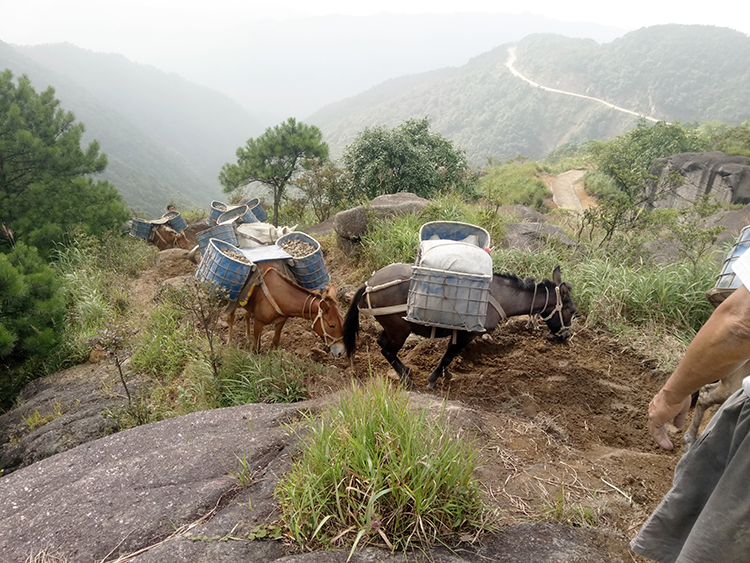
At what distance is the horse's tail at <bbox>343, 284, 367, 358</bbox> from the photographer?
175 inches

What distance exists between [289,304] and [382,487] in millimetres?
3146

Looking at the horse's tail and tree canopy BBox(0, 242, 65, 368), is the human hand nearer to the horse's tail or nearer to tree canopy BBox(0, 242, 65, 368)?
the horse's tail

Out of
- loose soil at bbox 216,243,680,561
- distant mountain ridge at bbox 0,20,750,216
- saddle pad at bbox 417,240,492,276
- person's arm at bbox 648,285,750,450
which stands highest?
distant mountain ridge at bbox 0,20,750,216

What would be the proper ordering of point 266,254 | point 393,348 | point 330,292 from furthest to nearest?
point 266,254
point 330,292
point 393,348

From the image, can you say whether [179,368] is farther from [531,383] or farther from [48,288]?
[531,383]

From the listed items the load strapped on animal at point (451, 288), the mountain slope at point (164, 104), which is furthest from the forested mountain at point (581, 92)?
the load strapped on animal at point (451, 288)

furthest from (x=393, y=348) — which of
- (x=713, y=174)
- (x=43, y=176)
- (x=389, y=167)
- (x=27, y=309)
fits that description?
(x=713, y=174)

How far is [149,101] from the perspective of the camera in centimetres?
→ 14462

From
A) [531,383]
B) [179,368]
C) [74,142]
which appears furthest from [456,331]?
[74,142]

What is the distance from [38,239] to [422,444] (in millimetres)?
10683

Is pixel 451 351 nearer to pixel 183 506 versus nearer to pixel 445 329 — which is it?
A: pixel 445 329

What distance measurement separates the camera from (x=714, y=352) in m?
1.29

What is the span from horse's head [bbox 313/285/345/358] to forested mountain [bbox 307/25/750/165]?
6411 cm

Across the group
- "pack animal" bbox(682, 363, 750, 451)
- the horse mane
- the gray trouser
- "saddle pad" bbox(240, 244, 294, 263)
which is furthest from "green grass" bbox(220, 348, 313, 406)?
"pack animal" bbox(682, 363, 750, 451)
